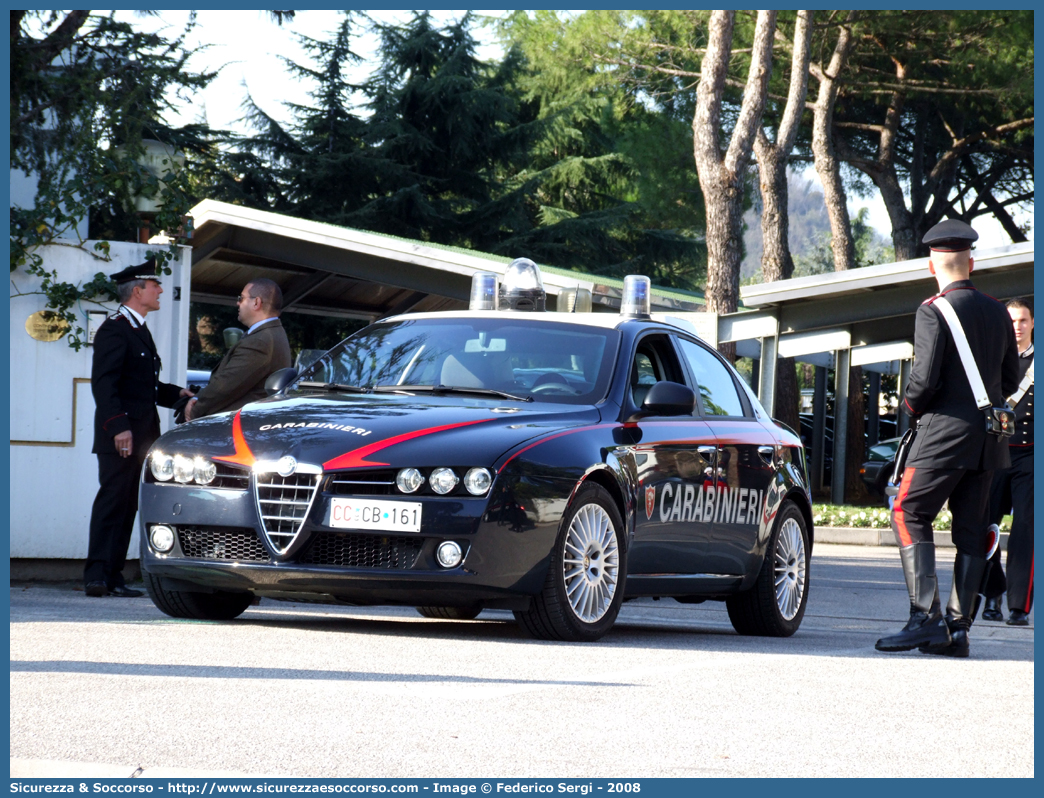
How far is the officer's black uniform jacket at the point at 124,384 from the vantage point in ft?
29.6

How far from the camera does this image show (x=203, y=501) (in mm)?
6805

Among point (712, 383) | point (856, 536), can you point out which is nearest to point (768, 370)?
point (856, 536)

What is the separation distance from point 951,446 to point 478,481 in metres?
2.09

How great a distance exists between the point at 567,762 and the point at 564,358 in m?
3.89

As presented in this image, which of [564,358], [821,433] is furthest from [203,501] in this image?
[821,433]

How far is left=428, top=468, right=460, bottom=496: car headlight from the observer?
648 centimetres

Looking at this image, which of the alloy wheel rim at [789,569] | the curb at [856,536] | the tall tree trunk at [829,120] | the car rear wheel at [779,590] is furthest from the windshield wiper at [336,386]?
the tall tree trunk at [829,120]

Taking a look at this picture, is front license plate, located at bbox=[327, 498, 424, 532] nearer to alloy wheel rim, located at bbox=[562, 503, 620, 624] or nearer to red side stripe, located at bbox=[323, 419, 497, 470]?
red side stripe, located at bbox=[323, 419, 497, 470]

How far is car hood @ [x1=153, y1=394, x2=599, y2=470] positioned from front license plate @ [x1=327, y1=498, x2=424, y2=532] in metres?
0.16

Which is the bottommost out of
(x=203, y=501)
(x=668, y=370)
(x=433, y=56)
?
(x=203, y=501)

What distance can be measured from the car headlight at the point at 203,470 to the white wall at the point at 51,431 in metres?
3.40

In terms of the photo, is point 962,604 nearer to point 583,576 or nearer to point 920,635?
point 920,635

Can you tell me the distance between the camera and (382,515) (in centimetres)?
647

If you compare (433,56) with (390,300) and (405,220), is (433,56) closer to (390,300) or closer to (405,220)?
(405,220)
